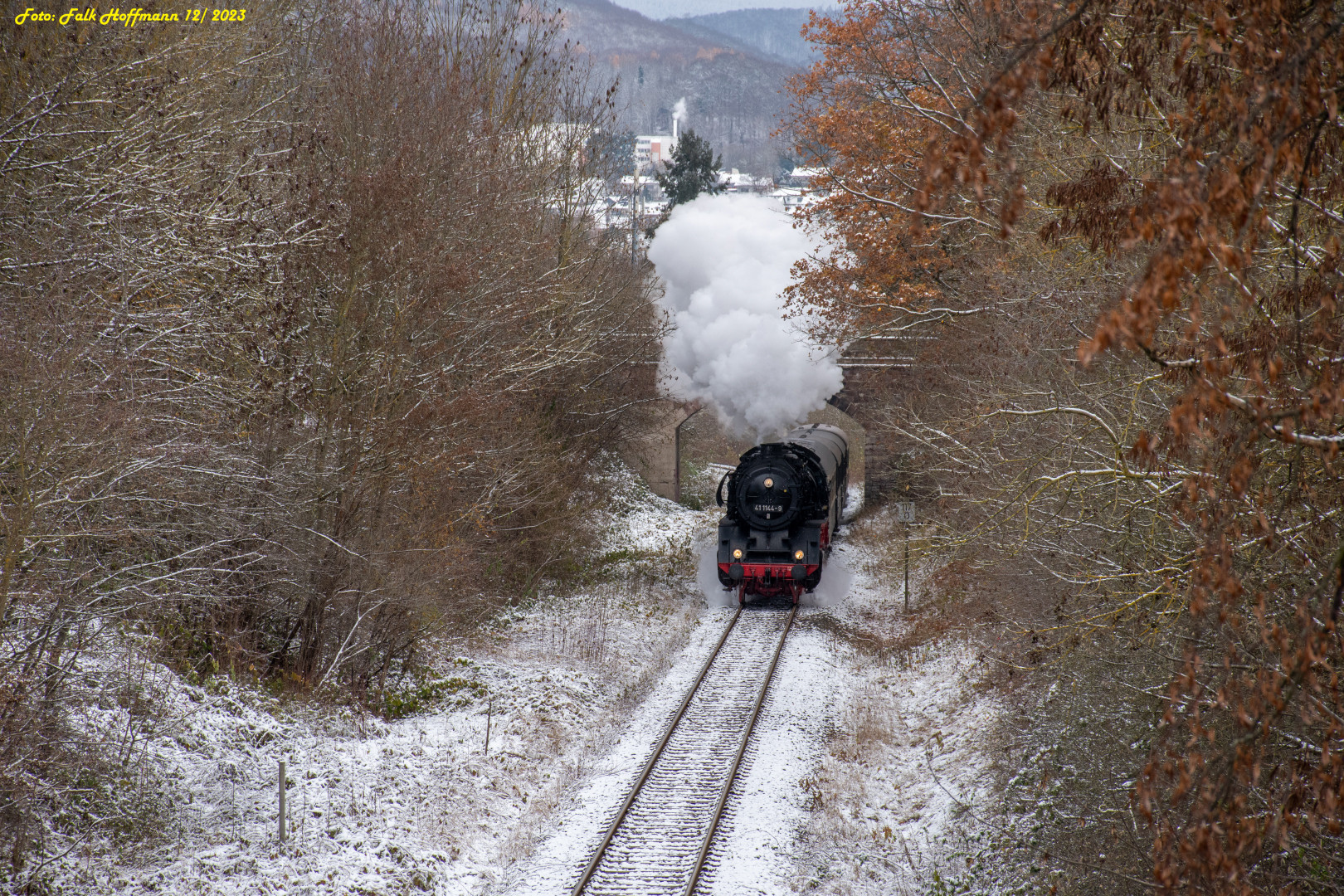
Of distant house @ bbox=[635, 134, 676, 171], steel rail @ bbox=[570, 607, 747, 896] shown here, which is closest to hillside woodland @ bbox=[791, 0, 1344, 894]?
steel rail @ bbox=[570, 607, 747, 896]

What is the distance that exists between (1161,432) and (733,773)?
6.76m

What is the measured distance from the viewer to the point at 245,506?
33.7ft

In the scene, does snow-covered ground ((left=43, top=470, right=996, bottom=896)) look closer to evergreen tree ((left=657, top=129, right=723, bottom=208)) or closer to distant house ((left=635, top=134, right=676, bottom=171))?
evergreen tree ((left=657, top=129, right=723, bottom=208))

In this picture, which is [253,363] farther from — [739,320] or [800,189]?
[800,189]

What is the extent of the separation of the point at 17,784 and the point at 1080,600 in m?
9.51

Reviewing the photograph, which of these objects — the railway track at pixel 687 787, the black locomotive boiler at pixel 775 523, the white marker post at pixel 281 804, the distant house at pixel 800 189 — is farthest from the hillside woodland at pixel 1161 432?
the white marker post at pixel 281 804

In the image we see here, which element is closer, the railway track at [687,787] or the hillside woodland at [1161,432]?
the hillside woodland at [1161,432]

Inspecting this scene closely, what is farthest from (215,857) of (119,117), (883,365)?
(883,365)

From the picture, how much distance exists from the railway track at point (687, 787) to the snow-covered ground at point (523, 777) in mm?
227

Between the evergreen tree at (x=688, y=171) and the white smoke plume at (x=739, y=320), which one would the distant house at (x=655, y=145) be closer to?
the evergreen tree at (x=688, y=171)

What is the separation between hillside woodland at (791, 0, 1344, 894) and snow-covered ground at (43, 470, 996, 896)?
1.19 m

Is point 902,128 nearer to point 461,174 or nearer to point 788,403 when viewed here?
point 788,403

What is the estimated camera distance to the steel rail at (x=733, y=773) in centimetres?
852

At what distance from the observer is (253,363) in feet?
35.3
